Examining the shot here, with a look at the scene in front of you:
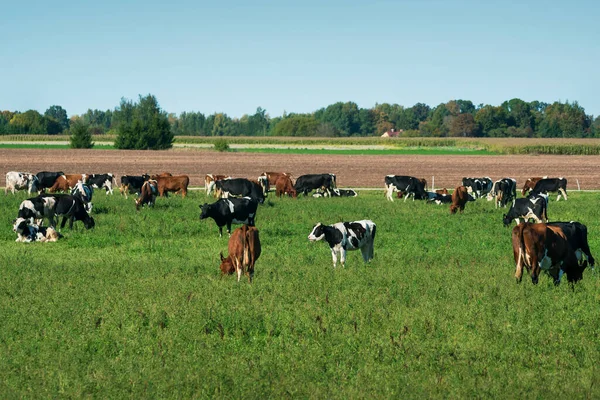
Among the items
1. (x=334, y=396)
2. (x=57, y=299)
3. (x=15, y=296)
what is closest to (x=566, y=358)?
(x=334, y=396)

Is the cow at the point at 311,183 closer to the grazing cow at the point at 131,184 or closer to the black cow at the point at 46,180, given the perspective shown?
the grazing cow at the point at 131,184

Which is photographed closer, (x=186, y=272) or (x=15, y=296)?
(x=15, y=296)

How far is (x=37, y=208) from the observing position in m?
26.4

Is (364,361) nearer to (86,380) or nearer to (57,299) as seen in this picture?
(86,380)

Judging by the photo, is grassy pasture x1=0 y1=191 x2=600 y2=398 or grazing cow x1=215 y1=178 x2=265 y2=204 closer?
grassy pasture x1=0 y1=191 x2=600 y2=398

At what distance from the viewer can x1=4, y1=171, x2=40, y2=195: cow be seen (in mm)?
43219

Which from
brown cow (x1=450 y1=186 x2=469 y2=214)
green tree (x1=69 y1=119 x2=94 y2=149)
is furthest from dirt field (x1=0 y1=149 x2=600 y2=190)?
brown cow (x1=450 y1=186 x2=469 y2=214)

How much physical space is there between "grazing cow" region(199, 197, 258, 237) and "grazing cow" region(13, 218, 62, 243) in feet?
17.1

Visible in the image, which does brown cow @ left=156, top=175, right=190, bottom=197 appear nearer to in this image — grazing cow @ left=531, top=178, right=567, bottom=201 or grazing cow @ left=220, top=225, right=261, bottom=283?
grazing cow @ left=531, top=178, right=567, bottom=201

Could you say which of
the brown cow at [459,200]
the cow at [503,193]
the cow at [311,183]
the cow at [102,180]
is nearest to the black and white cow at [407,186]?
the cow at [311,183]

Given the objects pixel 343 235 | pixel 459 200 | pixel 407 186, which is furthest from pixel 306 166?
pixel 343 235

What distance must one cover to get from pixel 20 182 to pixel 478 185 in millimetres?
25228

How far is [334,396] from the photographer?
387 inches

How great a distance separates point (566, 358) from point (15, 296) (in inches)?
410
